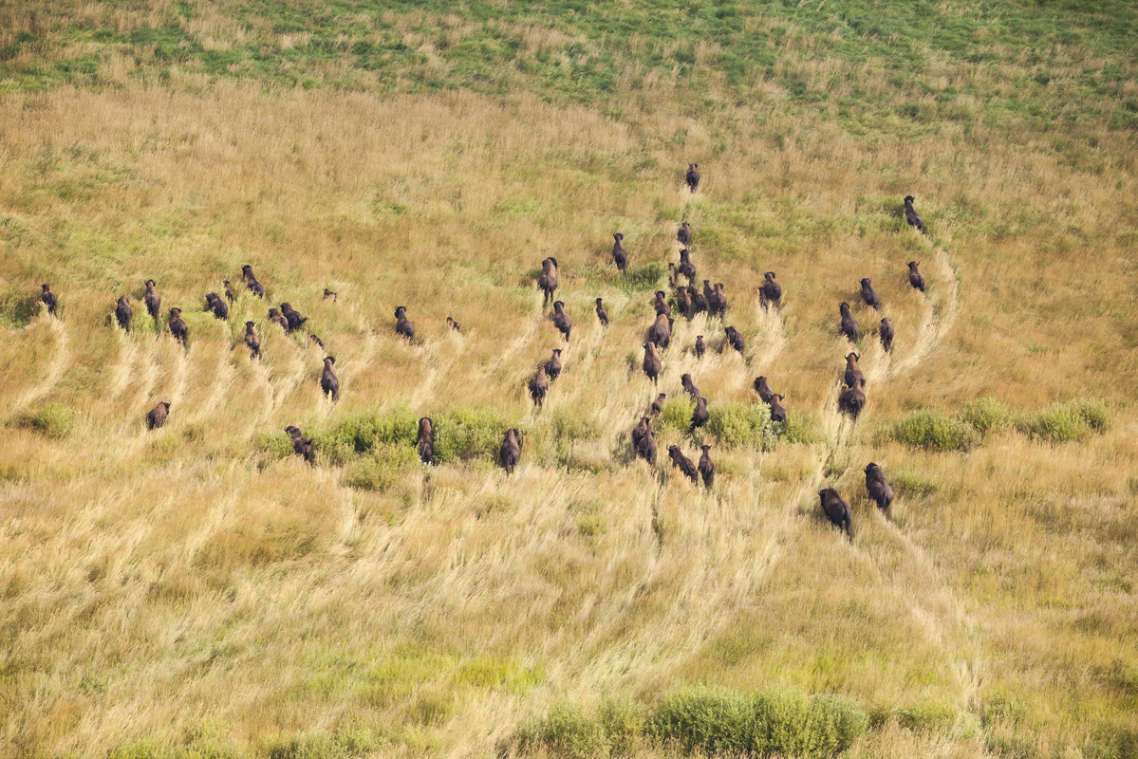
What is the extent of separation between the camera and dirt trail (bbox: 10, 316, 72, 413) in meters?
16.8

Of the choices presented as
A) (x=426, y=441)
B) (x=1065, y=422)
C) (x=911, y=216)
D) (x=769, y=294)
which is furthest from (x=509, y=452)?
(x=911, y=216)

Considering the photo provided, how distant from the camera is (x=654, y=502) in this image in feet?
45.5

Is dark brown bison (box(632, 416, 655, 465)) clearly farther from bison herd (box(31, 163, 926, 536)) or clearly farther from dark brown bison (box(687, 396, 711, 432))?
dark brown bison (box(687, 396, 711, 432))

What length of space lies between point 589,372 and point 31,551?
36.5 feet

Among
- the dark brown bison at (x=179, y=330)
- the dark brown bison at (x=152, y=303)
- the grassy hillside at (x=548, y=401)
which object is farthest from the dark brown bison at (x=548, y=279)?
the dark brown bison at (x=152, y=303)

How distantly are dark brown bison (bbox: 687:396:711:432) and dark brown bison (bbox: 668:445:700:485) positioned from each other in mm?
1771

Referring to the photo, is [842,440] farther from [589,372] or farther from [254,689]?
[254,689]

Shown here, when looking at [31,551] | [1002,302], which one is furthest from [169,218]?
[1002,302]

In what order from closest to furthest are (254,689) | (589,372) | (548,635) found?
(254,689), (548,635), (589,372)

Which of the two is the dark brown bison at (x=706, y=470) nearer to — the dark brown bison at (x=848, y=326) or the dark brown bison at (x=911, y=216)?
the dark brown bison at (x=848, y=326)

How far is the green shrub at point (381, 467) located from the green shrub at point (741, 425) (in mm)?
5395

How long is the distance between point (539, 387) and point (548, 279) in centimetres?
671

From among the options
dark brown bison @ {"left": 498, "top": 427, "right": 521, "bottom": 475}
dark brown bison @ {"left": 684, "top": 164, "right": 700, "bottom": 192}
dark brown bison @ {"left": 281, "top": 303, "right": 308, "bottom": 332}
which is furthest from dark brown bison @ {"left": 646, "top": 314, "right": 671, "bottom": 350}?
dark brown bison @ {"left": 684, "top": 164, "right": 700, "bottom": 192}

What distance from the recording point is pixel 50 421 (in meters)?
15.8
